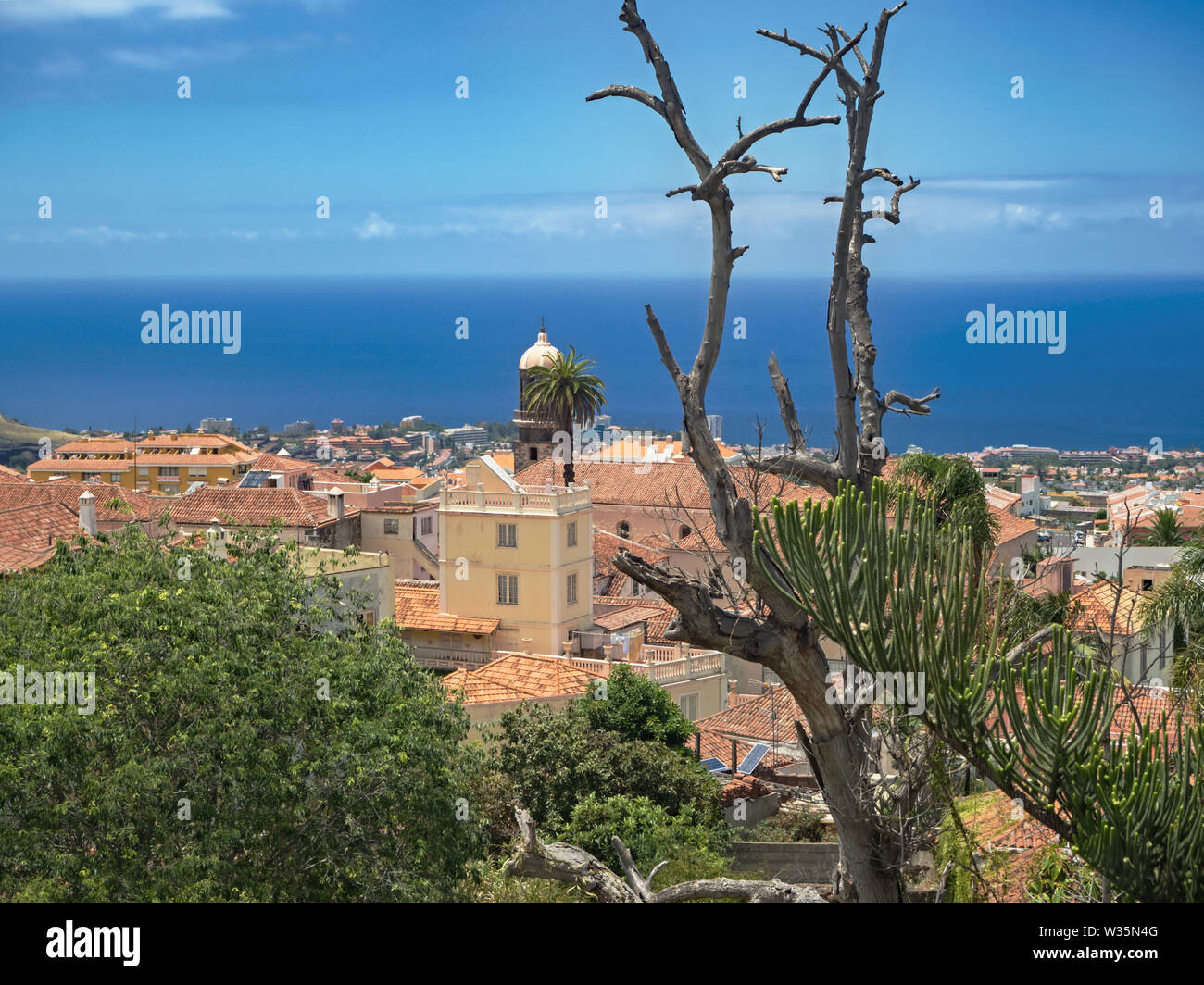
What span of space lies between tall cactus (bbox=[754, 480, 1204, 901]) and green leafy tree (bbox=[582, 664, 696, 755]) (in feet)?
68.0

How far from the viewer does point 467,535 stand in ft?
173

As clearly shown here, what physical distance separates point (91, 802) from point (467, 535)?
127 feet

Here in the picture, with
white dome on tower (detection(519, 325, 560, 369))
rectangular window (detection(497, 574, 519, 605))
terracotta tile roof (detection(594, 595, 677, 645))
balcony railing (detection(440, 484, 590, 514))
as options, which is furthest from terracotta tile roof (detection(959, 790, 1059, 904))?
white dome on tower (detection(519, 325, 560, 369))

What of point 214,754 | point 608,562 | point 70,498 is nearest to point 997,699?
point 214,754

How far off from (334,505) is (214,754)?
4185 cm

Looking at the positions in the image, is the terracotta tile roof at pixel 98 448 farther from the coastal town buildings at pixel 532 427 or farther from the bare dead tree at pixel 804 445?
the bare dead tree at pixel 804 445

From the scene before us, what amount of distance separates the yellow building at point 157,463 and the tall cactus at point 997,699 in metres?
87.2

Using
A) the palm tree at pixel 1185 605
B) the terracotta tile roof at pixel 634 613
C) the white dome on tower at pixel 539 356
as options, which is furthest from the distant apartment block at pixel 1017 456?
the palm tree at pixel 1185 605

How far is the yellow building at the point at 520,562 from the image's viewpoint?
5119cm

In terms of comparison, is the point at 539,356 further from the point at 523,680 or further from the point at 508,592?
the point at 523,680

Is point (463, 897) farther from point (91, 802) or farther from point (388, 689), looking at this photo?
point (91, 802)
